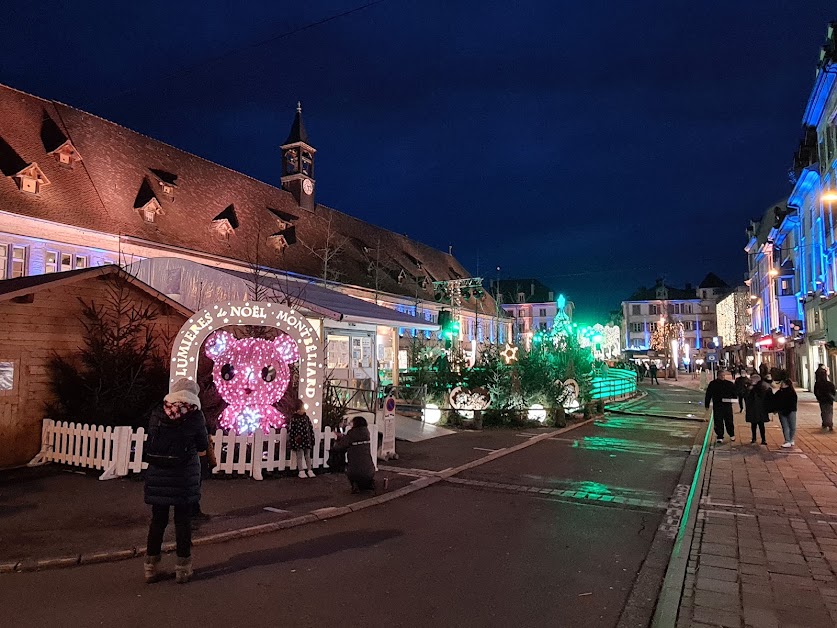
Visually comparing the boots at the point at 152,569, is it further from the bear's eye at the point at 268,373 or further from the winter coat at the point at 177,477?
the bear's eye at the point at 268,373

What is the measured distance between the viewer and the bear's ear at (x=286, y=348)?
10461mm

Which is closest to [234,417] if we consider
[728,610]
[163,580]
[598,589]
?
[163,580]

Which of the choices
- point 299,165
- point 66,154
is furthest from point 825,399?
point 299,165

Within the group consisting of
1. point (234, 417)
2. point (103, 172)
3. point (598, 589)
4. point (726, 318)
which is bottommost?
point (598, 589)

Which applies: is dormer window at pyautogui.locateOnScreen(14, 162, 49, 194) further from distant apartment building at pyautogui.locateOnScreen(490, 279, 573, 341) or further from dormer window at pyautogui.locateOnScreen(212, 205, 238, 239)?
distant apartment building at pyautogui.locateOnScreen(490, 279, 573, 341)

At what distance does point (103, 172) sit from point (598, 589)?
29.7 m

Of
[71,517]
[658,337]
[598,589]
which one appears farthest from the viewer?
[658,337]

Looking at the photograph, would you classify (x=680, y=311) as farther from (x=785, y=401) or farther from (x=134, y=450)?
(x=134, y=450)

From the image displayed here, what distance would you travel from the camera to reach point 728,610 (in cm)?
452

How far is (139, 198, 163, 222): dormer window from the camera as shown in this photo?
92.1 feet

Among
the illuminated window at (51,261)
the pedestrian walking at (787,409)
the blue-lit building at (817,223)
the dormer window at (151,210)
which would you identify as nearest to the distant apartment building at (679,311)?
the blue-lit building at (817,223)

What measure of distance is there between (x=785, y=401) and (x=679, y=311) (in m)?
85.1

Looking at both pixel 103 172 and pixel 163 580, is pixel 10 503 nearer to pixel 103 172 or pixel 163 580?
pixel 163 580

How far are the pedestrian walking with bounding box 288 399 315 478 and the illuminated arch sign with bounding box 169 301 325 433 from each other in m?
0.48
